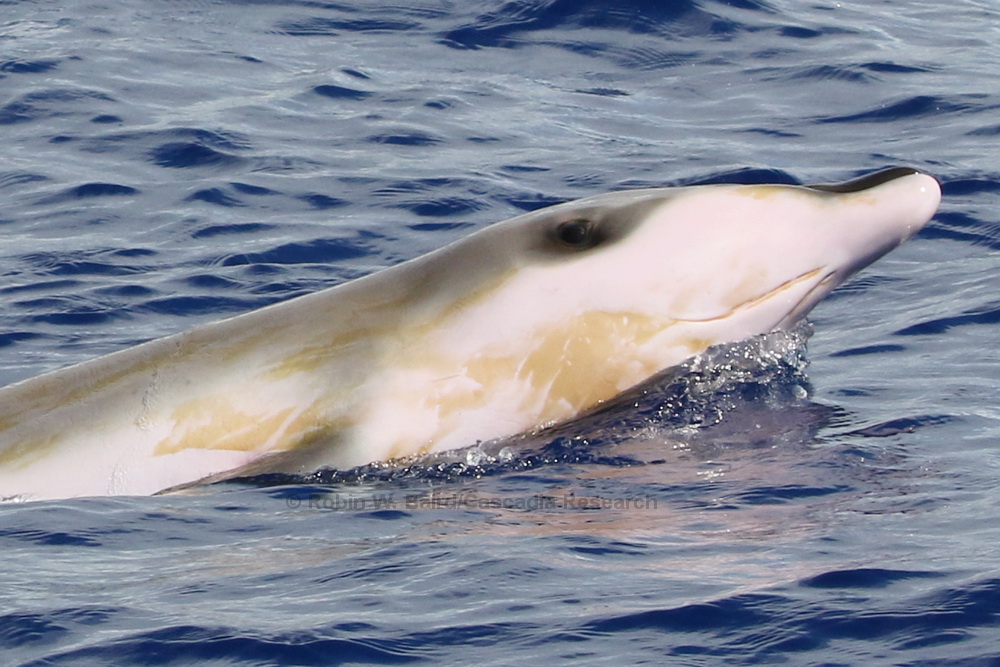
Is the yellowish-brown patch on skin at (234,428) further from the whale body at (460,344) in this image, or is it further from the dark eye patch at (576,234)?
the dark eye patch at (576,234)

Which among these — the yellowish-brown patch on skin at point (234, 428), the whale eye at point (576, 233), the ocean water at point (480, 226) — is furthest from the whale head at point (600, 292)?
the yellowish-brown patch on skin at point (234, 428)

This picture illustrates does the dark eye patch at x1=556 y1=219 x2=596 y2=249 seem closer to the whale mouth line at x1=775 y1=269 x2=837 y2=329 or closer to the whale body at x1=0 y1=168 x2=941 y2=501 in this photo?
the whale body at x1=0 y1=168 x2=941 y2=501

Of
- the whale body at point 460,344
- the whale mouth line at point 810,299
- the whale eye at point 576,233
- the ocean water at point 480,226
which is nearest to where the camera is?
the ocean water at point 480,226

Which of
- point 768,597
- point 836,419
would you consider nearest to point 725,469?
point 836,419

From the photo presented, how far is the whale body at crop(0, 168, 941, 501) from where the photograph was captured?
8.55 m

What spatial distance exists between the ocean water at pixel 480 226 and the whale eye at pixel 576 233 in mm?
889

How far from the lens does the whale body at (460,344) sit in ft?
28.0

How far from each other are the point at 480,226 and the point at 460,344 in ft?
22.5

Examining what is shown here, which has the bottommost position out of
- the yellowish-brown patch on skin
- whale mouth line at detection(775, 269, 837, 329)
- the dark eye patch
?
the yellowish-brown patch on skin

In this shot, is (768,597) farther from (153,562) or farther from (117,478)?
(117,478)

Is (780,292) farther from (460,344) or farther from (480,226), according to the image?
(480,226)

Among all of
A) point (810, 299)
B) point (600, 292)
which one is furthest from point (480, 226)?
point (600, 292)

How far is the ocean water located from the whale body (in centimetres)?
23

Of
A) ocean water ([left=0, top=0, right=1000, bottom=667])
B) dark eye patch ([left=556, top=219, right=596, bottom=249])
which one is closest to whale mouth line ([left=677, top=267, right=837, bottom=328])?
ocean water ([left=0, top=0, right=1000, bottom=667])
